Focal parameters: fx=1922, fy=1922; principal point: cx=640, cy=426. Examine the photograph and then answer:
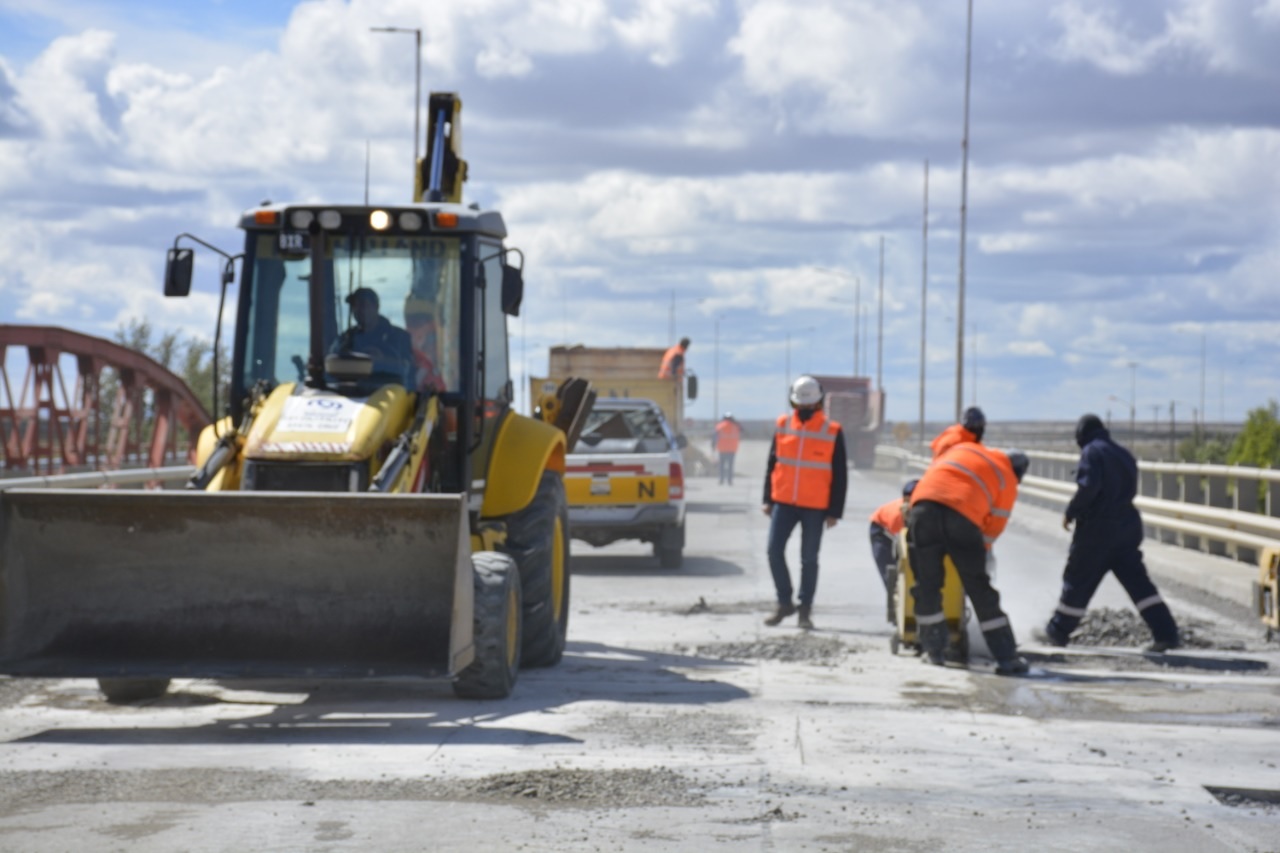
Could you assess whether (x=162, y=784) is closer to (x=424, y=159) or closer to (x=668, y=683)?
(x=668, y=683)

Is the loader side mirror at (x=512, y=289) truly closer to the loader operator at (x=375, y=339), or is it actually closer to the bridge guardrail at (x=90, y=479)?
the loader operator at (x=375, y=339)

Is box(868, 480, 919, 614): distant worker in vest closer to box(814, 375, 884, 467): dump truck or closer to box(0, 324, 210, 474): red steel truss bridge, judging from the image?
box(0, 324, 210, 474): red steel truss bridge

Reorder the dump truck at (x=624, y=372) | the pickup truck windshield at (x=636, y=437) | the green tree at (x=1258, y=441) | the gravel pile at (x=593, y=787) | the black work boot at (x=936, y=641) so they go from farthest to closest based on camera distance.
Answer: the green tree at (x=1258, y=441) → the dump truck at (x=624, y=372) → the pickup truck windshield at (x=636, y=437) → the black work boot at (x=936, y=641) → the gravel pile at (x=593, y=787)

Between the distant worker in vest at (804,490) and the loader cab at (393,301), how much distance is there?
3229 mm

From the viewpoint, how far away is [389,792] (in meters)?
7.47

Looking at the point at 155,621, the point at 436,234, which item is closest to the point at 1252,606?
the point at 436,234

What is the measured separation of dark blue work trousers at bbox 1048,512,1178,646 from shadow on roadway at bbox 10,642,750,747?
262 centimetres

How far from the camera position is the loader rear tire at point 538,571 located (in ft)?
36.4

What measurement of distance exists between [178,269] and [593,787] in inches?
180

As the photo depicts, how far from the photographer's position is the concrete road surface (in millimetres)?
6840

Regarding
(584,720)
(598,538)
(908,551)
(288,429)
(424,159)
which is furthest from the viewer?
(598,538)

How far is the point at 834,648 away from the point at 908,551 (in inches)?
37.2

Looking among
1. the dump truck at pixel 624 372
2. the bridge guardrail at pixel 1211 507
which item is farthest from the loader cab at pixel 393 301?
the dump truck at pixel 624 372

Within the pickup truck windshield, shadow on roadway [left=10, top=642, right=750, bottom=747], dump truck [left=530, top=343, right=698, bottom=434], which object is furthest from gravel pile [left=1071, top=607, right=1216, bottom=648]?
dump truck [left=530, top=343, right=698, bottom=434]
